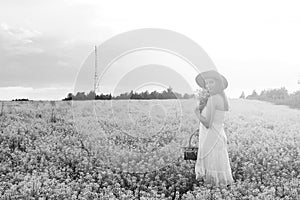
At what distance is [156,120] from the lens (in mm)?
11695

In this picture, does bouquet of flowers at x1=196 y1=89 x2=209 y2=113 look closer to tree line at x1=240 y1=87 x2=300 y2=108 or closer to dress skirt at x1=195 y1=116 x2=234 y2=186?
dress skirt at x1=195 y1=116 x2=234 y2=186

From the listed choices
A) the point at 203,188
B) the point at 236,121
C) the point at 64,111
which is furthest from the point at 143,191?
the point at 236,121

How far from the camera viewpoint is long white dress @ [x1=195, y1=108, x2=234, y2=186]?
25.8ft

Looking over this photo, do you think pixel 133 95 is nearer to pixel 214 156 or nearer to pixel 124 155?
pixel 124 155

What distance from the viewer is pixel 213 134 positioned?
25.8ft

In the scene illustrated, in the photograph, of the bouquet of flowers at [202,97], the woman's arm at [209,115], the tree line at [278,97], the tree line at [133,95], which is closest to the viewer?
the woman's arm at [209,115]

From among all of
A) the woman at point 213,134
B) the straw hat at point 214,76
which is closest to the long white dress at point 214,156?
the woman at point 213,134

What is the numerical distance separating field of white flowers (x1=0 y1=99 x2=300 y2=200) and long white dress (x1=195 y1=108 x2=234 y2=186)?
215 mm

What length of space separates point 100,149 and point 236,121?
722cm

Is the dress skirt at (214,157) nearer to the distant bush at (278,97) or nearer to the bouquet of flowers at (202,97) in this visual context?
the bouquet of flowers at (202,97)

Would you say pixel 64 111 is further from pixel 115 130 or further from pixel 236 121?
pixel 236 121

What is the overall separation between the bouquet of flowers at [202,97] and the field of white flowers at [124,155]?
17.3 inches

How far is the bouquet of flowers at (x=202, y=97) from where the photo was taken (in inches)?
308

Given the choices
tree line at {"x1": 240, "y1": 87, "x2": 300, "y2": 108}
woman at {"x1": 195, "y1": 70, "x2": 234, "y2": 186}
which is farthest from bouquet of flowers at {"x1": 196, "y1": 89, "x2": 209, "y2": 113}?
tree line at {"x1": 240, "y1": 87, "x2": 300, "y2": 108}
